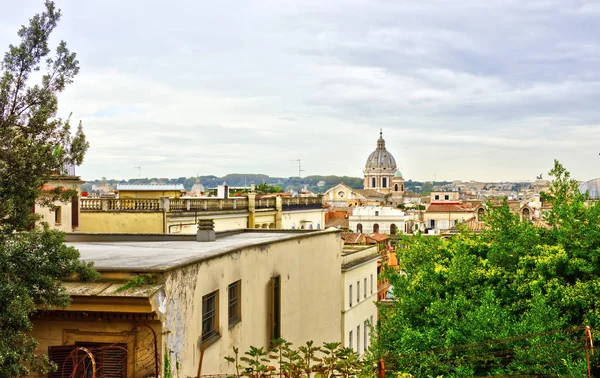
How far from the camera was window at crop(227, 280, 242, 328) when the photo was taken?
401 inches

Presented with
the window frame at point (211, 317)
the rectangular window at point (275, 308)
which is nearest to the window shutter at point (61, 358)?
the window frame at point (211, 317)

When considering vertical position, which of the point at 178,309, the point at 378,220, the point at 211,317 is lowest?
the point at 378,220

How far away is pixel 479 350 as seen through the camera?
14.2m

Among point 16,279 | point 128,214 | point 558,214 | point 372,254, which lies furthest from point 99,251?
point 372,254

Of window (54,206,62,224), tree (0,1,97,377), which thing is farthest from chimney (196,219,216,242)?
window (54,206,62,224)

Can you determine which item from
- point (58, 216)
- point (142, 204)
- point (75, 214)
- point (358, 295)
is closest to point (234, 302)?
point (58, 216)

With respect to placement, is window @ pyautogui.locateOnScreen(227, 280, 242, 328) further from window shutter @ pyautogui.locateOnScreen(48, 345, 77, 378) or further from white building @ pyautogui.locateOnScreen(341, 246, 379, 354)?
white building @ pyautogui.locateOnScreen(341, 246, 379, 354)

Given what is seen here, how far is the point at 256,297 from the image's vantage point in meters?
11.3

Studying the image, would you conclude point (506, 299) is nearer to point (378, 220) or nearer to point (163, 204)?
point (163, 204)

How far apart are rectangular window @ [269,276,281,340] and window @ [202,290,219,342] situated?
2519 mm

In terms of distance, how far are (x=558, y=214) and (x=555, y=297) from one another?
121 inches

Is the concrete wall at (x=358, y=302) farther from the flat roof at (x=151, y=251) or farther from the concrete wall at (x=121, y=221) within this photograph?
the flat roof at (x=151, y=251)

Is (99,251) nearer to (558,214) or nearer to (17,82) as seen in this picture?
(17,82)

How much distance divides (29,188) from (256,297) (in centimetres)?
514
